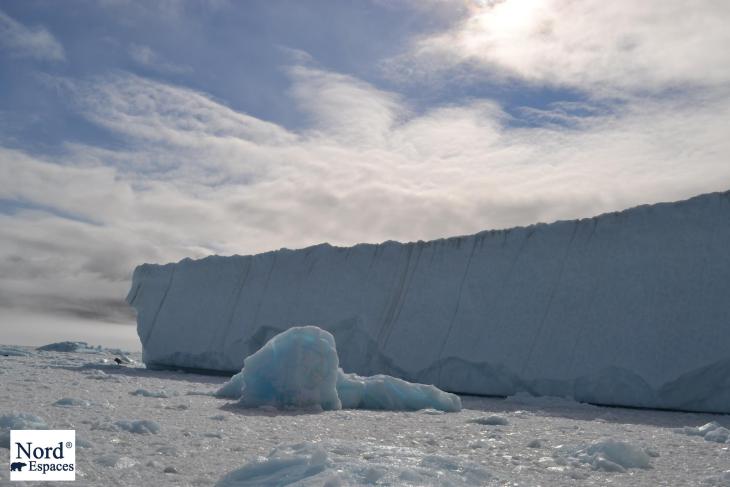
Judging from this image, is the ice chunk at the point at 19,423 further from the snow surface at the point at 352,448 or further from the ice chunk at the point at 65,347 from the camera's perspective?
the ice chunk at the point at 65,347

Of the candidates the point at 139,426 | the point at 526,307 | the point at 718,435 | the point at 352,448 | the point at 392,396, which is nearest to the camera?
the point at 352,448

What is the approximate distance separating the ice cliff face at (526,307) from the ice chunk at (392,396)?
9.29 feet

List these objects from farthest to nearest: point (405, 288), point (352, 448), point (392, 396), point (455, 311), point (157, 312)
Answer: point (157, 312) → point (405, 288) → point (455, 311) → point (392, 396) → point (352, 448)

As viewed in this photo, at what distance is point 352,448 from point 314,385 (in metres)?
2.31

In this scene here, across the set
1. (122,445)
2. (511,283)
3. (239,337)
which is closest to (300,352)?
(122,445)

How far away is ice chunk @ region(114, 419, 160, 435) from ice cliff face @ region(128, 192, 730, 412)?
5594 millimetres

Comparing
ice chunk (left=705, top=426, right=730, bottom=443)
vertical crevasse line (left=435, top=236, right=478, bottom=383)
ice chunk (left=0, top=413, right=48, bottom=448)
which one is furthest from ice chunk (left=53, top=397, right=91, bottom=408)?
vertical crevasse line (left=435, top=236, right=478, bottom=383)

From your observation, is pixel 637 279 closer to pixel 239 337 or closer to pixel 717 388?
pixel 717 388

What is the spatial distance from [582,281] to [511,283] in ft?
3.26

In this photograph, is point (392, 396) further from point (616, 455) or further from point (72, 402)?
point (616, 455)

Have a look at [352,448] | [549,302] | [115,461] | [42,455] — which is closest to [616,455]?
[352,448]

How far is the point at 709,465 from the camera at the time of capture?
10.6ft

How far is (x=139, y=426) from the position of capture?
3.42 meters

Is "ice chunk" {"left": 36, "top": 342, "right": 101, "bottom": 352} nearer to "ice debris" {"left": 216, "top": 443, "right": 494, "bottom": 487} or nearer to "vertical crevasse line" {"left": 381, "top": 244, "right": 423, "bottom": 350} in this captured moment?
"vertical crevasse line" {"left": 381, "top": 244, "right": 423, "bottom": 350}
